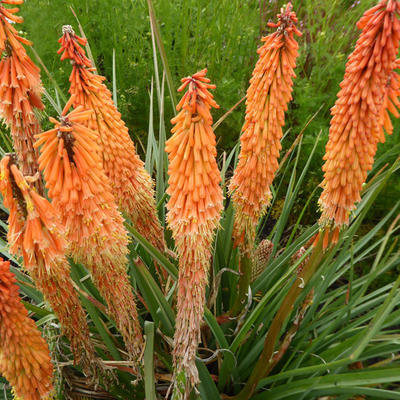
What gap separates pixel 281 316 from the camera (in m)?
1.54

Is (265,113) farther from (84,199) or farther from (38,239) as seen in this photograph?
(38,239)

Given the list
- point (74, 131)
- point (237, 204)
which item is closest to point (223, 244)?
point (237, 204)

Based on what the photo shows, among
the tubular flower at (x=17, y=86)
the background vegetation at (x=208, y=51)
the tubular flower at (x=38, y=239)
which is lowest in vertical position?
the tubular flower at (x=38, y=239)

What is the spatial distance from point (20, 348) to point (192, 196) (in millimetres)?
749

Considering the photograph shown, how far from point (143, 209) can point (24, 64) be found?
753 mm

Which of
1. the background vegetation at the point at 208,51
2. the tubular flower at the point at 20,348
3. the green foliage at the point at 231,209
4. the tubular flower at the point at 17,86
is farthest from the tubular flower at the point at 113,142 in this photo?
the background vegetation at the point at 208,51

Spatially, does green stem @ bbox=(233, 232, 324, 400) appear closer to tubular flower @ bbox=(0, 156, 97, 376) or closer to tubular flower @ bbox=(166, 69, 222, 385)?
tubular flower @ bbox=(166, 69, 222, 385)

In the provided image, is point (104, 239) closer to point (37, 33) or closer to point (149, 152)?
point (149, 152)

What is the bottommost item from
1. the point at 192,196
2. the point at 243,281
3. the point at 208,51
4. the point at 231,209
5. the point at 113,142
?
the point at 243,281

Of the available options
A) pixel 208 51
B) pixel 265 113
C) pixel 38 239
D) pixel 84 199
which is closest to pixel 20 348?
pixel 38 239

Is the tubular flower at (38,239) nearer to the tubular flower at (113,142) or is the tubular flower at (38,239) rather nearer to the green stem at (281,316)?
the tubular flower at (113,142)

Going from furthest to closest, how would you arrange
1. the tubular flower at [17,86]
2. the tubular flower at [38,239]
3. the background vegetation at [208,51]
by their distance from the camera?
the background vegetation at [208,51] < the tubular flower at [17,86] < the tubular flower at [38,239]

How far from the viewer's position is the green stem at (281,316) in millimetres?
1433

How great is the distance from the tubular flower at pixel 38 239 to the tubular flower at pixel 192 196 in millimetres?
388
